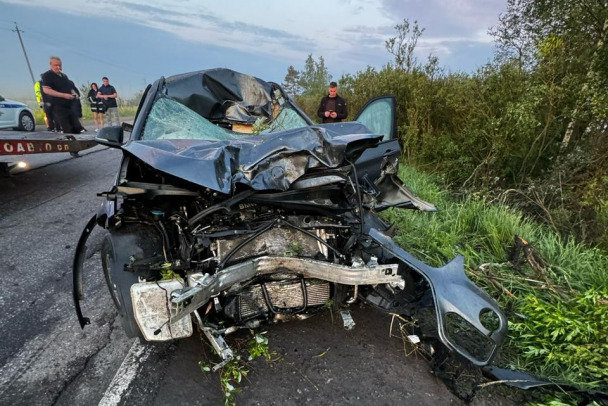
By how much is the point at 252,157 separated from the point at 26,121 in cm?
1127

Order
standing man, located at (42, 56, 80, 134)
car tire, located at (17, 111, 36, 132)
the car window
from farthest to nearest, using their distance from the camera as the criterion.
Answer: car tire, located at (17, 111, 36, 132)
standing man, located at (42, 56, 80, 134)
the car window

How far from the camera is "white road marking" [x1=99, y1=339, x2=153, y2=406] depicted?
5.93ft

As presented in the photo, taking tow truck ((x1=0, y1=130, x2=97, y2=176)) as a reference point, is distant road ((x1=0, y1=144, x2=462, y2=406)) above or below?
below

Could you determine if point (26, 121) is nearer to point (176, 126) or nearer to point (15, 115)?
point (15, 115)

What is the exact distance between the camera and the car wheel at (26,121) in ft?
31.5

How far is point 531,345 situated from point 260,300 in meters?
1.82

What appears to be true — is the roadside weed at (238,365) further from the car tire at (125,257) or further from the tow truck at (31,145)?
the tow truck at (31,145)

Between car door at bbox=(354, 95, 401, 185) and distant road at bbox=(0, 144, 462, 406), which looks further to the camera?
car door at bbox=(354, 95, 401, 185)

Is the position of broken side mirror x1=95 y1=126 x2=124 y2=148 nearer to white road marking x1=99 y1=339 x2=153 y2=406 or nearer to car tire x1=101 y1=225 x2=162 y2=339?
car tire x1=101 y1=225 x2=162 y2=339

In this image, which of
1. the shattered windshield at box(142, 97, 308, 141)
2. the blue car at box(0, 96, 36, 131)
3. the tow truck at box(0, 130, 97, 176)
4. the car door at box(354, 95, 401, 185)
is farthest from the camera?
the blue car at box(0, 96, 36, 131)

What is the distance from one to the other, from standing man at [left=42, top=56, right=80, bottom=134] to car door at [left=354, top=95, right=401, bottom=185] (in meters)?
7.51

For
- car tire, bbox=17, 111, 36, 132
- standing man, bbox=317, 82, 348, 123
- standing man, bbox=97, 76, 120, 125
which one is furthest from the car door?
standing man, bbox=97, 76, 120, 125

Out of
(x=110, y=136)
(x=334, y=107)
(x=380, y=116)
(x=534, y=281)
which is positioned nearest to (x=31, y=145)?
(x=110, y=136)

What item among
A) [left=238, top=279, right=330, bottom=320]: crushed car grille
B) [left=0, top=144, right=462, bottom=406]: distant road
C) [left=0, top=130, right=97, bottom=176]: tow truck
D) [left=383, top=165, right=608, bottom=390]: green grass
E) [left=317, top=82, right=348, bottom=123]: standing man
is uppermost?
[left=317, top=82, right=348, bottom=123]: standing man
